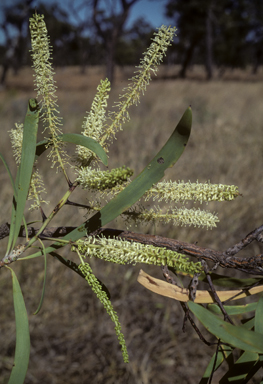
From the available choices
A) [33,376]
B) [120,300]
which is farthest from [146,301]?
[33,376]

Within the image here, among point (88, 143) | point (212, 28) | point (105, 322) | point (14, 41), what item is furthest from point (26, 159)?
point (212, 28)

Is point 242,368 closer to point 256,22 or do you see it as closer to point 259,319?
point 259,319

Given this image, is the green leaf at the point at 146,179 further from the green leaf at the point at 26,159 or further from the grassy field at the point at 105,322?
the grassy field at the point at 105,322

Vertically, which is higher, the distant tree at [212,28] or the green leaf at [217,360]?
the distant tree at [212,28]

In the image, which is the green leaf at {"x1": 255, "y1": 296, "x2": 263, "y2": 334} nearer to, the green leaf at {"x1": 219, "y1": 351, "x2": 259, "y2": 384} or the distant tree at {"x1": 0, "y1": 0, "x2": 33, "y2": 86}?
the green leaf at {"x1": 219, "y1": 351, "x2": 259, "y2": 384}

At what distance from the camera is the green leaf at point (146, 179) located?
314 millimetres

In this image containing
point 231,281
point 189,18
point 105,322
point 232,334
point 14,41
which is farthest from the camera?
point 189,18

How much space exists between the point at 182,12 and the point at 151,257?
1909 cm

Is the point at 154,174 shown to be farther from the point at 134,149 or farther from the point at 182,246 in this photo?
the point at 134,149

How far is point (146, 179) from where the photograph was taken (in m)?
0.34

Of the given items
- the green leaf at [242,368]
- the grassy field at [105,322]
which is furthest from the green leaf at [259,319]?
the grassy field at [105,322]

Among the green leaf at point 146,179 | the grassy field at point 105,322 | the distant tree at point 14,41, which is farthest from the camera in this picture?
the distant tree at point 14,41

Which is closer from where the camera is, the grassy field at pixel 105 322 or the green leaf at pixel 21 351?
the green leaf at pixel 21 351

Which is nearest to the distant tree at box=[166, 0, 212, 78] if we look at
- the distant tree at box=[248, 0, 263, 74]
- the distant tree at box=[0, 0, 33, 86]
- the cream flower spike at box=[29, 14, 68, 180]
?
the distant tree at box=[248, 0, 263, 74]
